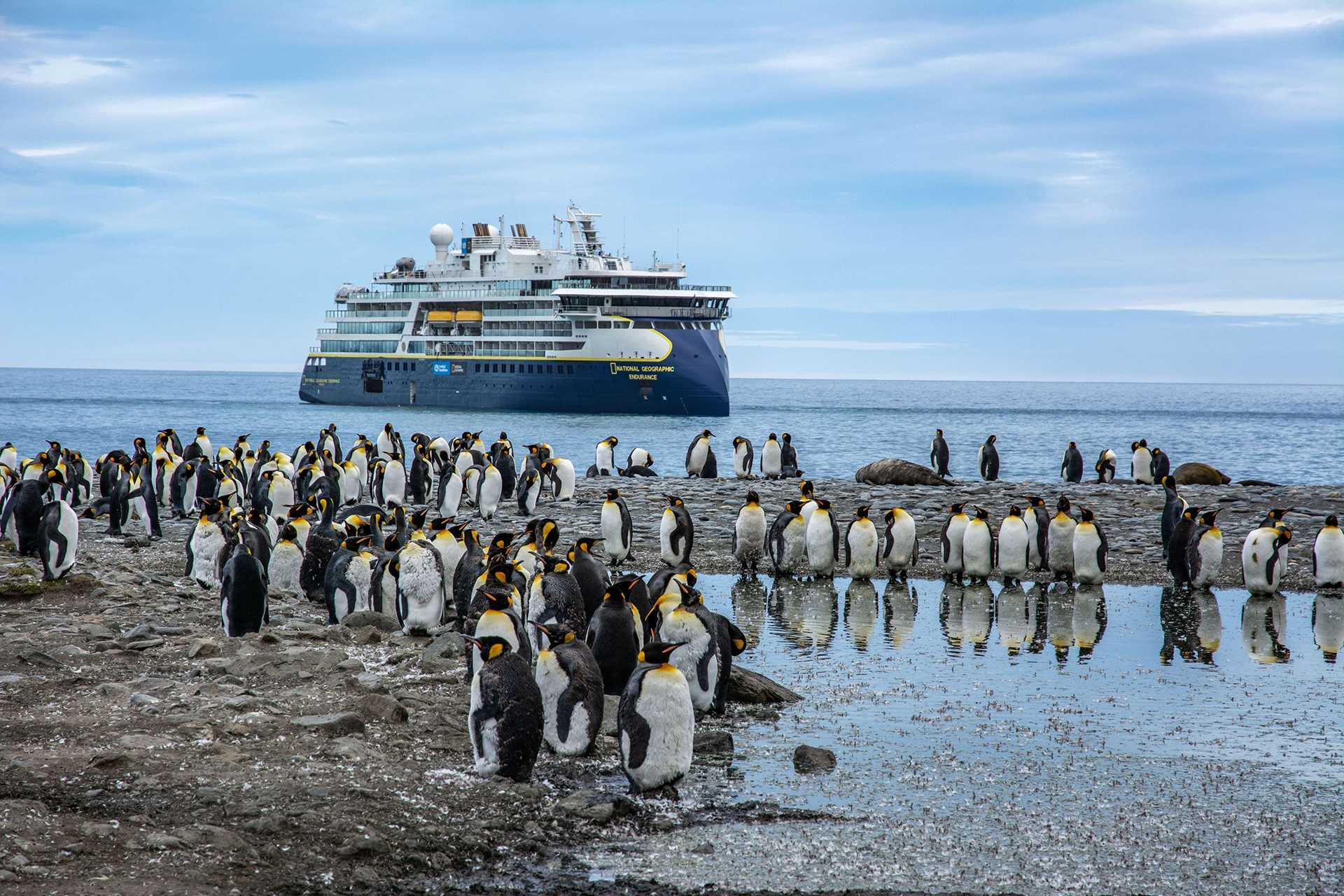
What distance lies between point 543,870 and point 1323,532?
33.2ft

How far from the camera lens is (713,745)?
630 centimetres

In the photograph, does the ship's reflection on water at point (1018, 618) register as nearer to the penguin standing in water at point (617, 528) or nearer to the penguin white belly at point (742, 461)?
the penguin standing in water at point (617, 528)

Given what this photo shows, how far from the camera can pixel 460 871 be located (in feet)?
15.1

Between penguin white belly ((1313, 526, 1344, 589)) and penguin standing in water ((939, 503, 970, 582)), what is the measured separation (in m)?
3.42

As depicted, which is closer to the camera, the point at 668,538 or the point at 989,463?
the point at 668,538

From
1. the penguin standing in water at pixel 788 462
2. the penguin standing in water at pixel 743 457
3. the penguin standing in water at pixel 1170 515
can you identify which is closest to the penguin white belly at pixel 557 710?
the penguin standing in water at pixel 1170 515

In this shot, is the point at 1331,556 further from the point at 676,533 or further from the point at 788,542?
the point at 676,533

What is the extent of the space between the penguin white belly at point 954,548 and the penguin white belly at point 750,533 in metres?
1.96

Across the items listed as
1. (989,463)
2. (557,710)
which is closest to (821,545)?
(557,710)

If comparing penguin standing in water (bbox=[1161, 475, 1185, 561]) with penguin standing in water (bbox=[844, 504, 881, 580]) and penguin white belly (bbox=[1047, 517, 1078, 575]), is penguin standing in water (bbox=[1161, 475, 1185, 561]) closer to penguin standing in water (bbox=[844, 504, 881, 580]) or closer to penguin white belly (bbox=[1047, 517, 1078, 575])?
penguin white belly (bbox=[1047, 517, 1078, 575])

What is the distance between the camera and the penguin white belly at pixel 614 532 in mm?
13242

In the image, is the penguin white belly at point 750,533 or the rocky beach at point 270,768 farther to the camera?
the penguin white belly at point 750,533

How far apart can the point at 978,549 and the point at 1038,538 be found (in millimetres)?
779

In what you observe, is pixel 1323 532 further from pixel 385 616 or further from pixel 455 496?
pixel 455 496
